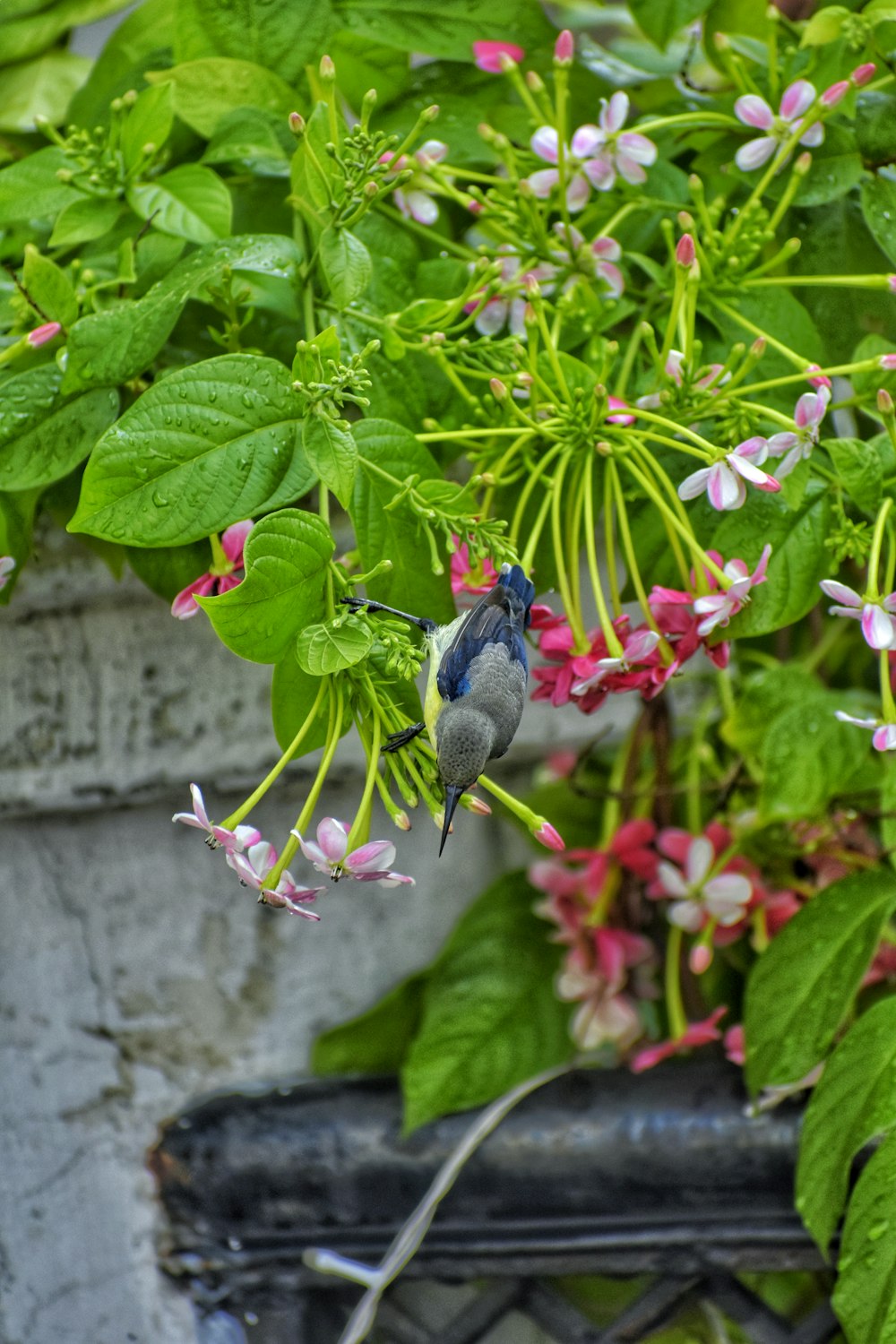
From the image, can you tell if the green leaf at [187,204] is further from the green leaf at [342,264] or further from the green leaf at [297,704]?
the green leaf at [297,704]

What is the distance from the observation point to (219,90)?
63 centimetres

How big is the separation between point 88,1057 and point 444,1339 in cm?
30

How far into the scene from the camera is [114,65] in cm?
70

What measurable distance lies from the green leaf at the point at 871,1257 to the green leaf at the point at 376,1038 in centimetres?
35

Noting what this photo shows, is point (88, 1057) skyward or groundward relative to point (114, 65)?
groundward

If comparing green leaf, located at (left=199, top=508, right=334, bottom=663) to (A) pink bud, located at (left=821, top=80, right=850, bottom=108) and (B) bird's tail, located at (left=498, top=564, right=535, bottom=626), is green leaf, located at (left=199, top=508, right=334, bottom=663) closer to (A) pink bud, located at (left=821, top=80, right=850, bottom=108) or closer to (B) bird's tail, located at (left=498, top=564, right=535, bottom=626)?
(B) bird's tail, located at (left=498, top=564, right=535, bottom=626)

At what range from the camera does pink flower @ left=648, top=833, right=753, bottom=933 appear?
74 cm

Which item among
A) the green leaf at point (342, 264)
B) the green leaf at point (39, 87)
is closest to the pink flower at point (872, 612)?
the green leaf at point (342, 264)

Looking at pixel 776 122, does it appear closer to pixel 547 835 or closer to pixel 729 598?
pixel 729 598

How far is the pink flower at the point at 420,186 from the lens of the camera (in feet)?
1.99

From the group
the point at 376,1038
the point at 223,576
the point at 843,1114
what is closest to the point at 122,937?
the point at 376,1038

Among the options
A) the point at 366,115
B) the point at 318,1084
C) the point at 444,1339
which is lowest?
the point at 444,1339

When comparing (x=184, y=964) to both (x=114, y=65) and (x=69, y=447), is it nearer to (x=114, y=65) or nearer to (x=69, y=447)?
(x=69, y=447)

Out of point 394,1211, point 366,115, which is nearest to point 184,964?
point 394,1211
